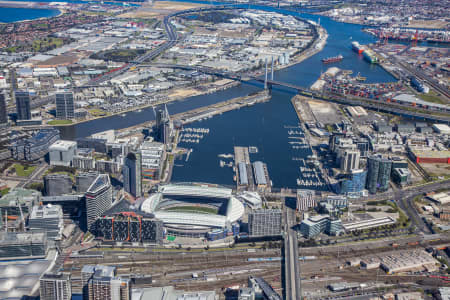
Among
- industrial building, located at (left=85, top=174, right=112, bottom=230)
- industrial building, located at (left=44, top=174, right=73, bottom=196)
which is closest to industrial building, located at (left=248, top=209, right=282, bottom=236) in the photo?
industrial building, located at (left=85, top=174, right=112, bottom=230)

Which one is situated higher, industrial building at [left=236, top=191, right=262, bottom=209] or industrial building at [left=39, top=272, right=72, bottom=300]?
industrial building at [left=39, top=272, right=72, bottom=300]

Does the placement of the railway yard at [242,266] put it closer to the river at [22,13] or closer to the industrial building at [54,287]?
the industrial building at [54,287]

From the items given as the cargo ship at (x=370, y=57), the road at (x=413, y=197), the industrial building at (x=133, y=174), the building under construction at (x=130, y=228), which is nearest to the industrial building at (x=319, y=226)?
the road at (x=413, y=197)

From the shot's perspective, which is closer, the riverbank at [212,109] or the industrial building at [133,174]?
the industrial building at [133,174]

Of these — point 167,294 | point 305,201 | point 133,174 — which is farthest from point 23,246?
point 305,201

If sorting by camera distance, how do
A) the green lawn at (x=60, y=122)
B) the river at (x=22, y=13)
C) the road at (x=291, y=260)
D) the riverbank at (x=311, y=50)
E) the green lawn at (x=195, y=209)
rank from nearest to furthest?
1. the road at (x=291, y=260)
2. the green lawn at (x=195, y=209)
3. the green lawn at (x=60, y=122)
4. the riverbank at (x=311, y=50)
5. the river at (x=22, y=13)

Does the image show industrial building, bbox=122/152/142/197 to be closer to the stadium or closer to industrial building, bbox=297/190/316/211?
the stadium

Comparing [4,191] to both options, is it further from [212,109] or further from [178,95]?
[178,95]
